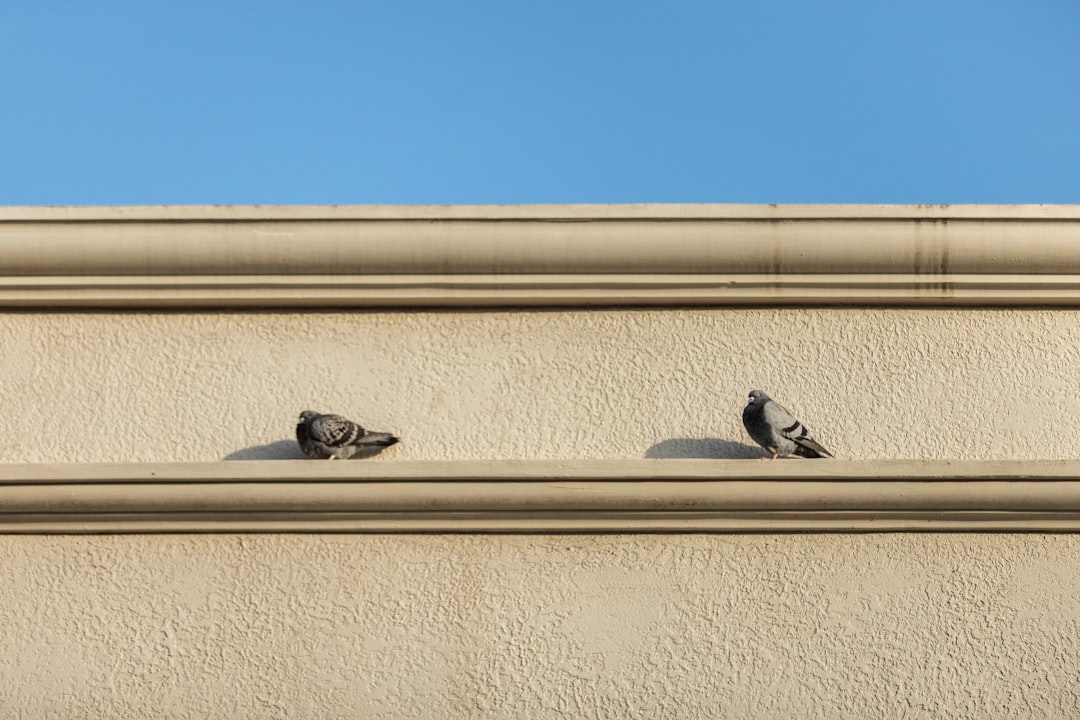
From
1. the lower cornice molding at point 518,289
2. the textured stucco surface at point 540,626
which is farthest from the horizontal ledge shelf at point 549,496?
the lower cornice molding at point 518,289

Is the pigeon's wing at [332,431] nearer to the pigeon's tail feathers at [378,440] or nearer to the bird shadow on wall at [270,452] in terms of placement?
the pigeon's tail feathers at [378,440]

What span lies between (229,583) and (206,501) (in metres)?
0.28

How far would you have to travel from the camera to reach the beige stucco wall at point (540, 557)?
3.99m

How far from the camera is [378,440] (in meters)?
4.34

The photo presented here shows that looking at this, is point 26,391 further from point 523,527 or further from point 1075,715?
point 1075,715

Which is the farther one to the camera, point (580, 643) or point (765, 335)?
point (765, 335)

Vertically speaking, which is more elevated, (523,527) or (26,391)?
(26,391)

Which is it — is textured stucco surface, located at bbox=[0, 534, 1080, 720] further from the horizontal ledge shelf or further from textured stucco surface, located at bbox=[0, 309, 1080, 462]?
textured stucco surface, located at bbox=[0, 309, 1080, 462]

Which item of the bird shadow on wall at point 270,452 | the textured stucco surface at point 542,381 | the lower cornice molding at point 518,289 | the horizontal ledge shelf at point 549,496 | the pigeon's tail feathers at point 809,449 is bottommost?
the horizontal ledge shelf at point 549,496

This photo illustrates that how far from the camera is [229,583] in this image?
4.13 meters

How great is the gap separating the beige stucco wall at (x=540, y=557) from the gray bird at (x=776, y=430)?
18cm

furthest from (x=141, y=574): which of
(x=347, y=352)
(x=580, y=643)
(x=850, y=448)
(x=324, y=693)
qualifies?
(x=850, y=448)

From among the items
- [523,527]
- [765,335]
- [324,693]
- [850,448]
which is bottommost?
[324,693]

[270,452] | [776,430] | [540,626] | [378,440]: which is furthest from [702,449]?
[270,452]
